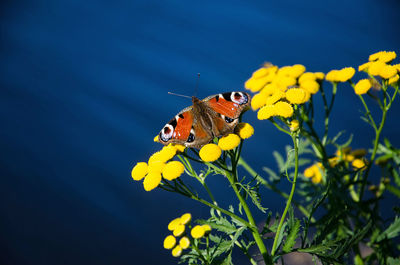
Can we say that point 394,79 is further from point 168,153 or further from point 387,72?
point 168,153

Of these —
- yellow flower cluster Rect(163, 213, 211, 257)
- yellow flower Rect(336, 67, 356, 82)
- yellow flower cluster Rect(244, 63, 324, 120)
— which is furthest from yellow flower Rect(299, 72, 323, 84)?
yellow flower cluster Rect(163, 213, 211, 257)

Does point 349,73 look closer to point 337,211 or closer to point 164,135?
point 337,211

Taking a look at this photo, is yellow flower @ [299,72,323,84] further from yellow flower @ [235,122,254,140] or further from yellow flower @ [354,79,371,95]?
yellow flower @ [235,122,254,140]

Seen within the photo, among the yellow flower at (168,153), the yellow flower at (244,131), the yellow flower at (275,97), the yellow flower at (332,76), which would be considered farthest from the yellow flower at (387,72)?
the yellow flower at (168,153)

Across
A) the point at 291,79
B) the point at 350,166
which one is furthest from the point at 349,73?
the point at 350,166

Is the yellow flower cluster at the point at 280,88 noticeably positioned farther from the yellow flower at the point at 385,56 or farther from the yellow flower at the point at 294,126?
the yellow flower at the point at 385,56
